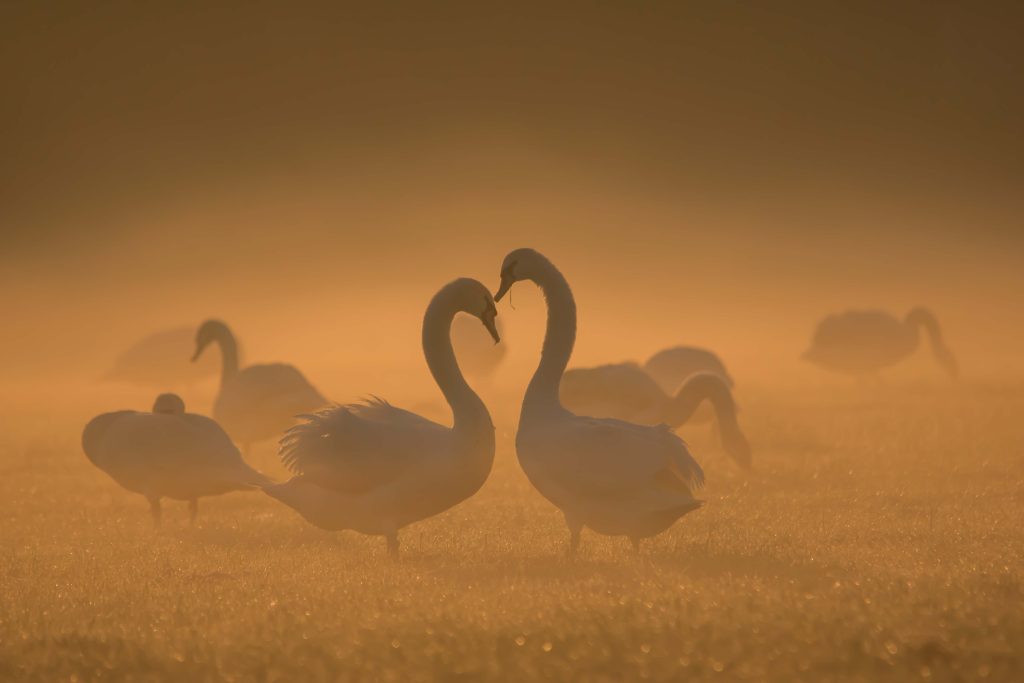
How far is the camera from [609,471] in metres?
9.05

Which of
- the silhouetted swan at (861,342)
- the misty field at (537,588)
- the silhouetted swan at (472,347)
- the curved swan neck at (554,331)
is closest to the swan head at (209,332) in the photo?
the misty field at (537,588)

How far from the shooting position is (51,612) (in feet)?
25.6

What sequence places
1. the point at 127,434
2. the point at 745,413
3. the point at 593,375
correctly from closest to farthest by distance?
the point at 127,434, the point at 593,375, the point at 745,413

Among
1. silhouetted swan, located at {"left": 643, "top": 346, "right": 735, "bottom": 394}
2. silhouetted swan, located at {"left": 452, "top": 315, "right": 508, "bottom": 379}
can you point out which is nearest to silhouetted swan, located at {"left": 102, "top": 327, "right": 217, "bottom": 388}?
silhouetted swan, located at {"left": 452, "top": 315, "right": 508, "bottom": 379}

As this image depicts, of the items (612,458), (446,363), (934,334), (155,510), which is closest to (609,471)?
(612,458)

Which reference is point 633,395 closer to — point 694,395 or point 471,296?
point 694,395

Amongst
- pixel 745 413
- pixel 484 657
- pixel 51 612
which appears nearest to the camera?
pixel 484 657

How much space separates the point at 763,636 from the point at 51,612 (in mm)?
4565

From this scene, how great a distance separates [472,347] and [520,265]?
16087 mm

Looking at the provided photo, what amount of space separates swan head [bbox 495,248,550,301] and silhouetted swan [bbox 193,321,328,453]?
5.91m

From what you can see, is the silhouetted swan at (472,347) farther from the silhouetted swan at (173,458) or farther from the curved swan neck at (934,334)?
the silhouetted swan at (173,458)

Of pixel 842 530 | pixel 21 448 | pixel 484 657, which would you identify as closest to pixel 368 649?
pixel 484 657

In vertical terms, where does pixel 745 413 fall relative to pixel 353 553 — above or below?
above

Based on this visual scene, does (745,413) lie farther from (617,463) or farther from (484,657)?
(484,657)
